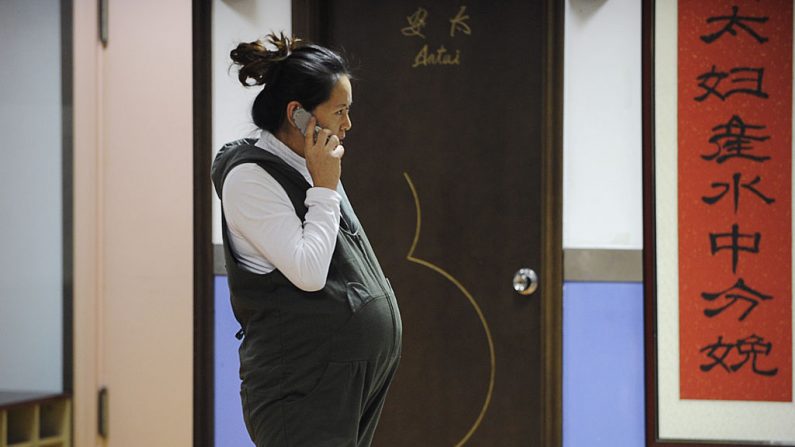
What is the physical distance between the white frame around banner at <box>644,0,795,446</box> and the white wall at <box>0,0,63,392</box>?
76.5 inches

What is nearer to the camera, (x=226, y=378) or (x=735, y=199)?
(x=735, y=199)

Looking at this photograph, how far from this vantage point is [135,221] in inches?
128

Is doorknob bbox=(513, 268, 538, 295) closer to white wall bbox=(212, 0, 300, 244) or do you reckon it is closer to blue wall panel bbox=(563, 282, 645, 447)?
blue wall panel bbox=(563, 282, 645, 447)

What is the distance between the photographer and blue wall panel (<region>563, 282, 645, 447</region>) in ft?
9.74

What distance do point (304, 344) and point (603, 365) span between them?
5.12ft

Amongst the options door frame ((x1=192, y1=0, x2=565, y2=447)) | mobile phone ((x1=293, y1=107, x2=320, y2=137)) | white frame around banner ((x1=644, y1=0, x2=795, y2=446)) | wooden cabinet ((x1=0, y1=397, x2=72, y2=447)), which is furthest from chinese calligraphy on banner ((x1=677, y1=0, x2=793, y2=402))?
wooden cabinet ((x1=0, y1=397, x2=72, y2=447))

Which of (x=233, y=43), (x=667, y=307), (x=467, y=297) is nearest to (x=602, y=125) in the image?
(x=667, y=307)

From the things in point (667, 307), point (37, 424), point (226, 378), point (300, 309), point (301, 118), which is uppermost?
point (301, 118)

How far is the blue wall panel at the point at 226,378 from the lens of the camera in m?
3.18

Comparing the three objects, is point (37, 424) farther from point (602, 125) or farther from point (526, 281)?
point (602, 125)

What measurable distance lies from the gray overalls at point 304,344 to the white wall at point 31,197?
167 centimetres

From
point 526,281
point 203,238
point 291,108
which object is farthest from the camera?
point 203,238

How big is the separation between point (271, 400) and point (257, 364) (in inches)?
2.7

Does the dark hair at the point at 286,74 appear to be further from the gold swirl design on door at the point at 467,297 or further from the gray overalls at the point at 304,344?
the gold swirl design on door at the point at 467,297
